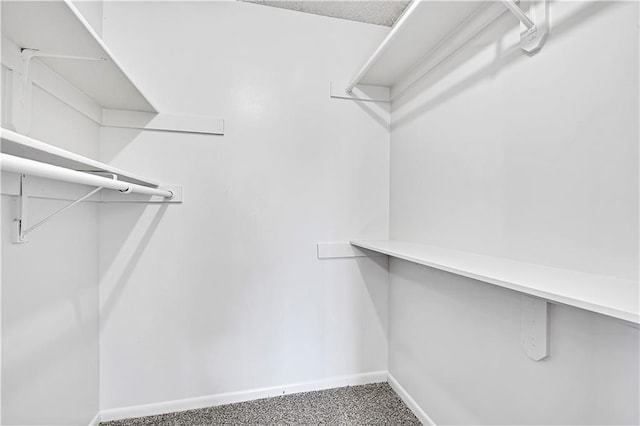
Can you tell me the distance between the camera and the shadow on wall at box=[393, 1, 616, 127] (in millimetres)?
868

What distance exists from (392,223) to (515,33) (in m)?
1.15

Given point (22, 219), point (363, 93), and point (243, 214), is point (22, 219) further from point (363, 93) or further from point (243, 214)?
point (363, 93)

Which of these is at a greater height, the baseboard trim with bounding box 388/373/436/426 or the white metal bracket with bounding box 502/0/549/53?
the white metal bracket with bounding box 502/0/549/53

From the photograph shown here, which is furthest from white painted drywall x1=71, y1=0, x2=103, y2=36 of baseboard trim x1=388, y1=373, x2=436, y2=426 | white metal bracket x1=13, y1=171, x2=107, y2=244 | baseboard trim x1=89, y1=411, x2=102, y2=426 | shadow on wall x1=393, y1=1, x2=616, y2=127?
baseboard trim x1=388, y1=373, x2=436, y2=426

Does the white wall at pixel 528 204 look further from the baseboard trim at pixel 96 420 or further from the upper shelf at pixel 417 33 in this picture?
the baseboard trim at pixel 96 420

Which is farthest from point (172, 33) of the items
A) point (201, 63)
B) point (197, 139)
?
point (197, 139)

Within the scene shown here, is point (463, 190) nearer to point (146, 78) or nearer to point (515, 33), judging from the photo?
point (515, 33)

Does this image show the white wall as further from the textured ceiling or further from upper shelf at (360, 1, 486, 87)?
the textured ceiling

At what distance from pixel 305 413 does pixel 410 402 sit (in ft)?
1.96

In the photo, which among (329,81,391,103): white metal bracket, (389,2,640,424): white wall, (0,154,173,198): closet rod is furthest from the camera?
(329,81,391,103): white metal bracket

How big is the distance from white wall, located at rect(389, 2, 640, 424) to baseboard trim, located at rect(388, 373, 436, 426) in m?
0.05

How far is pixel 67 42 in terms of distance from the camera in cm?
94

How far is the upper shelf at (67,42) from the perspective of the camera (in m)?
0.79

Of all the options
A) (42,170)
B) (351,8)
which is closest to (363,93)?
(351,8)
